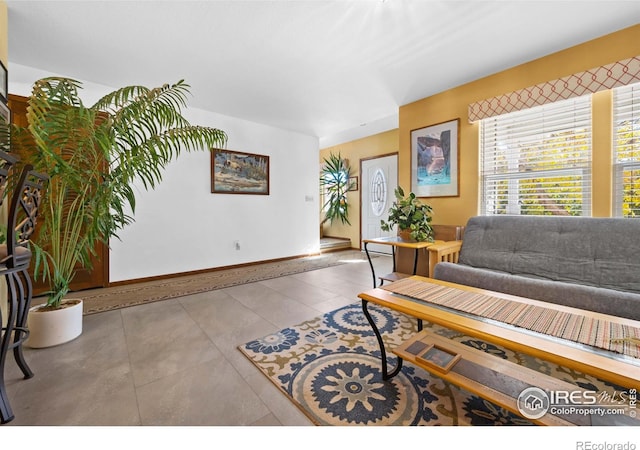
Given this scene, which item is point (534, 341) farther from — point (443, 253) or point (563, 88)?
point (563, 88)

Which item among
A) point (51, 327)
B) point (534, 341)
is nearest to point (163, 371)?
point (51, 327)

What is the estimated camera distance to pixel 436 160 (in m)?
3.28

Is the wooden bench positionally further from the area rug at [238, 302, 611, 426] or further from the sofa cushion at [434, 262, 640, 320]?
the sofa cushion at [434, 262, 640, 320]

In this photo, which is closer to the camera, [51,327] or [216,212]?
[51,327]

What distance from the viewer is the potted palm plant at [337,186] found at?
609 centimetres

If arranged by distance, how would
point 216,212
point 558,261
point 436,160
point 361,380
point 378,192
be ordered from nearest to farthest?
point 361,380 < point 558,261 < point 436,160 < point 216,212 < point 378,192

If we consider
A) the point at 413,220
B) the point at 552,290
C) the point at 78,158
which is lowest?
the point at 552,290

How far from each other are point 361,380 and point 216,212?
3386mm

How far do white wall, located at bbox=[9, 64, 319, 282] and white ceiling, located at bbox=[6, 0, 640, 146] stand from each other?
2.96 ft

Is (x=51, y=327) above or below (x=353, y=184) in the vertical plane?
below

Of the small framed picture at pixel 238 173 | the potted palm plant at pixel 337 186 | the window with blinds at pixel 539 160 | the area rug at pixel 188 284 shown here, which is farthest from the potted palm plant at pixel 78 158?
the potted palm plant at pixel 337 186

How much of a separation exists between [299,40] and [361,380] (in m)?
2.65

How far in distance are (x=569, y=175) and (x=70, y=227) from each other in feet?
14.2

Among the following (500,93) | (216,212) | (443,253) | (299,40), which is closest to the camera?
(299,40)
